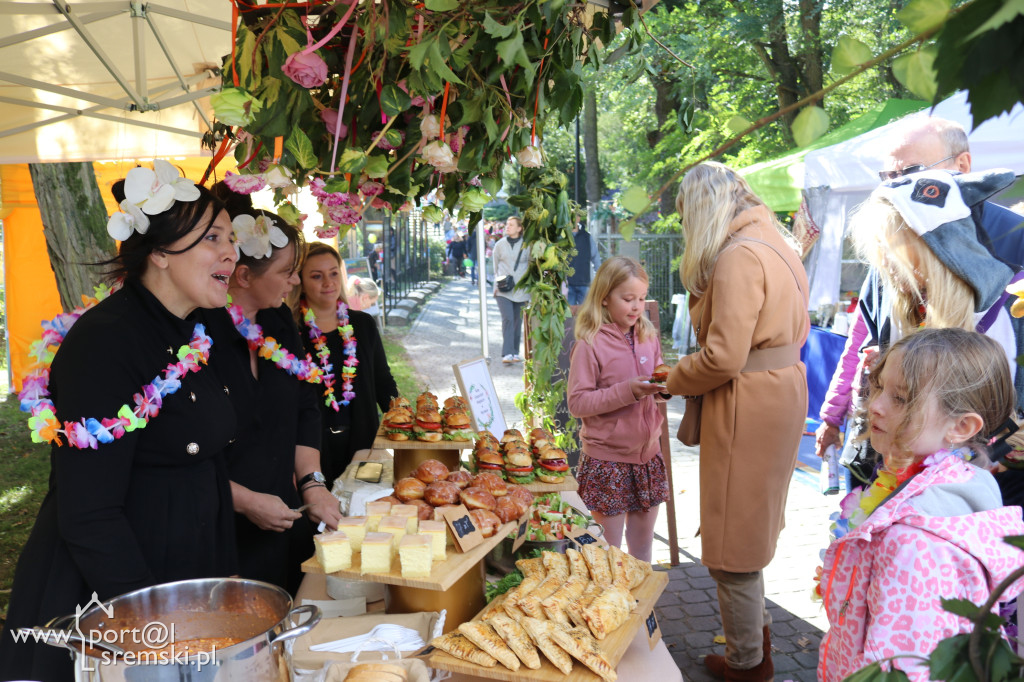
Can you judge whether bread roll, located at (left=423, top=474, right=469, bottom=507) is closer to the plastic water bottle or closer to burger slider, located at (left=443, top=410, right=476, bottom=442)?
burger slider, located at (left=443, top=410, right=476, bottom=442)

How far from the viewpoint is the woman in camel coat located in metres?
2.80

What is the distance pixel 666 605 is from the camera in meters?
4.32

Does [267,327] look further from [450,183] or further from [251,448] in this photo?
[450,183]

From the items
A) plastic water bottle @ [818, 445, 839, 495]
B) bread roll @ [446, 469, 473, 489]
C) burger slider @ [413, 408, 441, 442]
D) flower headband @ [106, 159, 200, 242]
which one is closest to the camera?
flower headband @ [106, 159, 200, 242]

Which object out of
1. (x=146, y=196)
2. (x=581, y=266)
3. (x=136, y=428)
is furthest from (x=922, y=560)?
(x=581, y=266)

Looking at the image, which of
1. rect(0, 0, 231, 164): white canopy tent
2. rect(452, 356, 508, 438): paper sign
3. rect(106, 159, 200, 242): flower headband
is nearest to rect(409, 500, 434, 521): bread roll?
rect(106, 159, 200, 242): flower headband

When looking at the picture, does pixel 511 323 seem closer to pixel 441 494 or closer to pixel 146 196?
pixel 441 494

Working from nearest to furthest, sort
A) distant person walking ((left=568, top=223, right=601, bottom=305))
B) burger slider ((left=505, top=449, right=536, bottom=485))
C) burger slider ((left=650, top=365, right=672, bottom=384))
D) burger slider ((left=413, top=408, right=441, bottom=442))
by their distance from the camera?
burger slider ((left=505, top=449, right=536, bottom=485)) → burger slider ((left=413, top=408, right=441, bottom=442)) → burger slider ((left=650, top=365, right=672, bottom=384)) → distant person walking ((left=568, top=223, right=601, bottom=305))

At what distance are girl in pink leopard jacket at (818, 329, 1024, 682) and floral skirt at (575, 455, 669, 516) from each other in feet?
6.29

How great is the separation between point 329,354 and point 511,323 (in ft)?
23.4

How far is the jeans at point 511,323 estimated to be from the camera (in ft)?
34.9

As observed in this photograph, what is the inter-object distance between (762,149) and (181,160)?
9846 mm

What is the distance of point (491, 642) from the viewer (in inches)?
66.0

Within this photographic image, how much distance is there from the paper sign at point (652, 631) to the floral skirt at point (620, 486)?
1.74 m
